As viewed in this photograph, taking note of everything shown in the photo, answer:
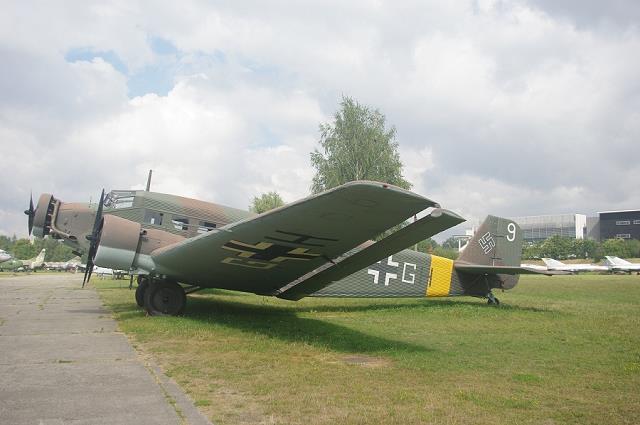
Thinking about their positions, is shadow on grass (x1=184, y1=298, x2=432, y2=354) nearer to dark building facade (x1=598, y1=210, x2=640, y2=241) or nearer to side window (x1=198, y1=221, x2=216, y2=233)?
side window (x1=198, y1=221, x2=216, y2=233)

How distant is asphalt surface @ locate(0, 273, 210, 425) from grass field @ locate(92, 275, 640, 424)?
260 mm

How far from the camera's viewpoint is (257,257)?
8.07 m

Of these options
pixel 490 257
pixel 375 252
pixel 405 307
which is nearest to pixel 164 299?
pixel 375 252

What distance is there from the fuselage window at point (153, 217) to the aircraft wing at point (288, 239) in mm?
1770

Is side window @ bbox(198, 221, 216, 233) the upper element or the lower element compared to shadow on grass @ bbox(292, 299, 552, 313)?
upper

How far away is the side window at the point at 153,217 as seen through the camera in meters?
10.9

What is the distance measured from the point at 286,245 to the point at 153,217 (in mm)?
4871

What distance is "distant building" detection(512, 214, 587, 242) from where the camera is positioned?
5231 inches

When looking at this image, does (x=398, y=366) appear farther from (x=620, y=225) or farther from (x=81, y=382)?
(x=620, y=225)

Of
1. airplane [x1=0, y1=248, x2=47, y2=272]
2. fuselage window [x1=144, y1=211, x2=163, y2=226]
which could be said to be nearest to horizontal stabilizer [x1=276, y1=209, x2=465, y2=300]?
fuselage window [x1=144, y1=211, x2=163, y2=226]

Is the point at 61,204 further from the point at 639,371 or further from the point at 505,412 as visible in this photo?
the point at 639,371

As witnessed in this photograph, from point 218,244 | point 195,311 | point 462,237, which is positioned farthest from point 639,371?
point 462,237

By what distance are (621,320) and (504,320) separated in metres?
2.66

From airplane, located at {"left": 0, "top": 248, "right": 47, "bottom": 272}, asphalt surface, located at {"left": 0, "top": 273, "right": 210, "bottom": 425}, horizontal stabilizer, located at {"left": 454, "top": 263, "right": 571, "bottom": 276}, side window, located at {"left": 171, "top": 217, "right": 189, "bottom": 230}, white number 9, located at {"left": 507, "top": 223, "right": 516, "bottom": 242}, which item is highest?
white number 9, located at {"left": 507, "top": 223, "right": 516, "bottom": 242}
